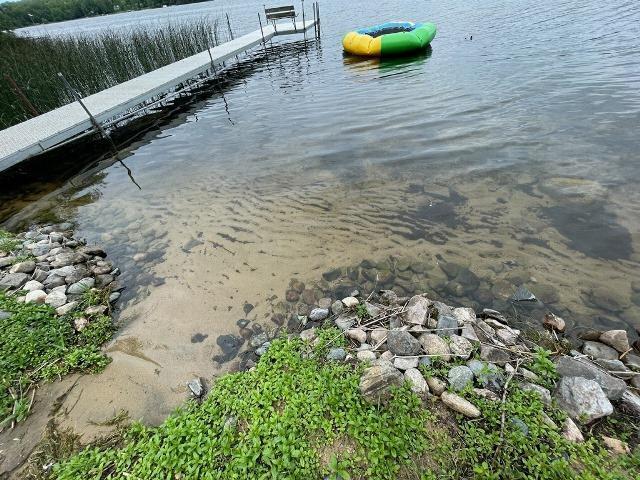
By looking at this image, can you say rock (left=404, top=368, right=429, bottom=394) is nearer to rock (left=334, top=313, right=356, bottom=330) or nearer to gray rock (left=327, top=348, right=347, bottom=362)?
gray rock (left=327, top=348, right=347, bottom=362)

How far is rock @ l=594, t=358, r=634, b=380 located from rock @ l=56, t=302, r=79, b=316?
5.45 m

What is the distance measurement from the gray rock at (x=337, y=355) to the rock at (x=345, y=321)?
0.37 metres

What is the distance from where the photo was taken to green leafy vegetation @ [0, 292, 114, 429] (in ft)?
9.22

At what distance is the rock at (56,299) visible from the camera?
372 centimetres

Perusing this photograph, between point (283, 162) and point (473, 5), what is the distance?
24.3 meters

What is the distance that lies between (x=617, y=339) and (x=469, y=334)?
136 cm

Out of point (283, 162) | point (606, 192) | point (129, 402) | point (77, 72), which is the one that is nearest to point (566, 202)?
point (606, 192)

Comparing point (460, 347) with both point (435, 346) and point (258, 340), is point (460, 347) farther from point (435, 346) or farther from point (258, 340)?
point (258, 340)

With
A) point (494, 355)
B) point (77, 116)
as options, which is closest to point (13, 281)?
point (494, 355)

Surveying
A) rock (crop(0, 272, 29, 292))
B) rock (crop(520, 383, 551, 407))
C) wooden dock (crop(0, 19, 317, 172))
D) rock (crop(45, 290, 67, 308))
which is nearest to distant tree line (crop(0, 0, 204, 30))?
wooden dock (crop(0, 19, 317, 172))

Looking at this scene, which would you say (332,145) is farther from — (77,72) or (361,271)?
(77,72)

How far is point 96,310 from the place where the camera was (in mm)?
3766

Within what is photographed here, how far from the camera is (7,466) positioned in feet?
7.81

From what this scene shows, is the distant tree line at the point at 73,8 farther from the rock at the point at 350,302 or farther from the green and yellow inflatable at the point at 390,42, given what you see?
the rock at the point at 350,302
